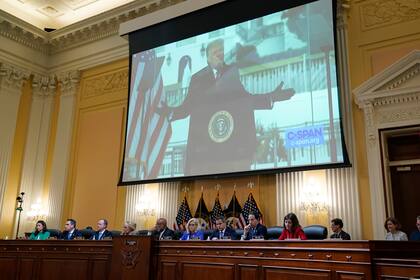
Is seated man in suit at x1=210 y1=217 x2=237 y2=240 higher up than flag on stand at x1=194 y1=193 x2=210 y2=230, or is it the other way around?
flag on stand at x1=194 y1=193 x2=210 y2=230

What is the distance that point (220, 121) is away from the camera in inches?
303

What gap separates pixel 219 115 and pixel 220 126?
8.4 inches

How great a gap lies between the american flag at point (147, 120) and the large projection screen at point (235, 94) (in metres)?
0.02

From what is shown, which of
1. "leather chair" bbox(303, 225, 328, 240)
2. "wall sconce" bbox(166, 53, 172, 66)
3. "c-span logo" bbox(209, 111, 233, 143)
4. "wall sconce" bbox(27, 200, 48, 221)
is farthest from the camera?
"wall sconce" bbox(27, 200, 48, 221)

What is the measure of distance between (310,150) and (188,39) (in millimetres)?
3551

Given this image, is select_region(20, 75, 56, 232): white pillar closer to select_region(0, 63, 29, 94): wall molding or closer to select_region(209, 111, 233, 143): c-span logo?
select_region(0, 63, 29, 94): wall molding

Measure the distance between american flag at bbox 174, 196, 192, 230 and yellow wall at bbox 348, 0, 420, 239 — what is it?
125 inches

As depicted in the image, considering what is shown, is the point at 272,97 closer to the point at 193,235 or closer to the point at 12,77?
the point at 193,235

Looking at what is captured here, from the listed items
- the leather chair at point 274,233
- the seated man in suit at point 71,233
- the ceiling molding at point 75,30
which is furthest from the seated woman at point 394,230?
the ceiling molding at point 75,30

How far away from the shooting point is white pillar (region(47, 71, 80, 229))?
1021cm

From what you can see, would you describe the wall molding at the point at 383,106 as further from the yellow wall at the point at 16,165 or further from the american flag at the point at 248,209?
the yellow wall at the point at 16,165

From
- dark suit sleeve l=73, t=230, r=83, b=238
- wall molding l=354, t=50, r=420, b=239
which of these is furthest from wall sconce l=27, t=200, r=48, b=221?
wall molding l=354, t=50, r=420, b=239

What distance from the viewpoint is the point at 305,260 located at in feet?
14.1

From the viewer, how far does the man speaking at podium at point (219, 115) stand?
7.32 meters
